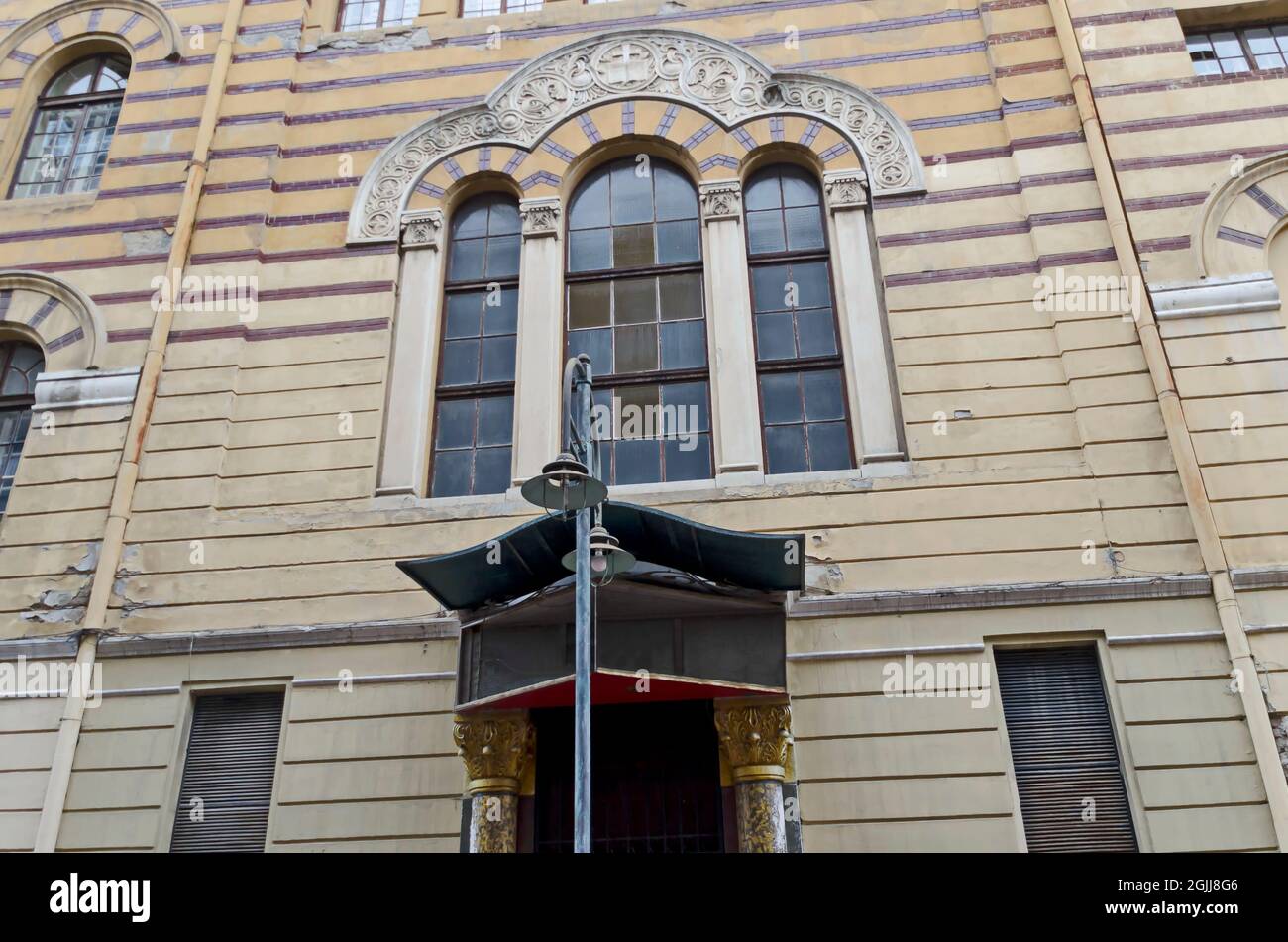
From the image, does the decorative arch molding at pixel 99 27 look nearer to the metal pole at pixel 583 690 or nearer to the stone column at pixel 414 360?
the stone column at pixel 414 360

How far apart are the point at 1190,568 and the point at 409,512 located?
7.79 m

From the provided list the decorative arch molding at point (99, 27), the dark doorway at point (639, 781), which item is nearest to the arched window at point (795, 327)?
the dark doorway at point (639, 781)

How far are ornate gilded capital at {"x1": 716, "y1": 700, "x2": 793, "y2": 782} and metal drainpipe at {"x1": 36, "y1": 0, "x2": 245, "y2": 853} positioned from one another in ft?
21.2

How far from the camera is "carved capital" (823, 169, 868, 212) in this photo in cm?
1285

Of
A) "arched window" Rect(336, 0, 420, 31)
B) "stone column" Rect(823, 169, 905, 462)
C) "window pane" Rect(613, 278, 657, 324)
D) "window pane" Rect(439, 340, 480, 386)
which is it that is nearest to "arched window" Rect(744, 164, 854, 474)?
"stone column" Rect(823, 169, 905, 462)

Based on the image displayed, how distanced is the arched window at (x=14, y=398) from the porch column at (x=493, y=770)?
6759 mm

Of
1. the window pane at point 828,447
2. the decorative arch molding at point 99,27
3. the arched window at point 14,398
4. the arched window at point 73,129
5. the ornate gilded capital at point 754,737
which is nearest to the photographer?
the ornate gilded capital at point 754,737

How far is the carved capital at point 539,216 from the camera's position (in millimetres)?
13234

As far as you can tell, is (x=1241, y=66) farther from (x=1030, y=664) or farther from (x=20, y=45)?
(x=20, y=45)

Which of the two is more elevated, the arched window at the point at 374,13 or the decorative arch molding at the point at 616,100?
the arched window at the point at 374,13

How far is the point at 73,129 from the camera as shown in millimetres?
15398

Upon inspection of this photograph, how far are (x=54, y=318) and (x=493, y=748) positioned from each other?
822 centimetres

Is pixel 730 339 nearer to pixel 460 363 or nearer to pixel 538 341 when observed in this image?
pixel 538 341

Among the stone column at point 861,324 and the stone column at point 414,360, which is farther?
the stone column at point 414,360
